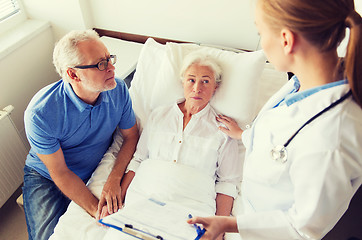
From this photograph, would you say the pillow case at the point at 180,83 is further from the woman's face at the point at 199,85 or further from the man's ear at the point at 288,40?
the man's ear at the point at 288,40

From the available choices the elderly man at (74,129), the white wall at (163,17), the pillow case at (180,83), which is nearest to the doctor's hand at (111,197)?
the elderly man at (74,129)

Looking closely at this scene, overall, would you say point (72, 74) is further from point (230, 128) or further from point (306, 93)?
point (306, 93)

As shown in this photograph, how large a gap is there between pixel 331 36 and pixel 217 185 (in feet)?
3.27

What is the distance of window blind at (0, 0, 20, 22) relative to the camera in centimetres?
186

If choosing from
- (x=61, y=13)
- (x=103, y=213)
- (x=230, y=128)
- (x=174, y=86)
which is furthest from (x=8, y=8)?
(x=230, y=128)

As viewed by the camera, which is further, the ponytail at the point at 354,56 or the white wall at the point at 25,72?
the white wall at the point at 25,72

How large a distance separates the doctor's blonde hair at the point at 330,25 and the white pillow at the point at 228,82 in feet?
2.67

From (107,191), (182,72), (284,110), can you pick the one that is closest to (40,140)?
(107,191)

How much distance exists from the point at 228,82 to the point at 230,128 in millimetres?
303

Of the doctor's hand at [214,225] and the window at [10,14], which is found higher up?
the window at [10,14]

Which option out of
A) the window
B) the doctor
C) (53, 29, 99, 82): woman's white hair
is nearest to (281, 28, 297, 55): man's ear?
the doctor

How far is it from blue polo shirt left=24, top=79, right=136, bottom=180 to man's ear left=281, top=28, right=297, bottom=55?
97cm

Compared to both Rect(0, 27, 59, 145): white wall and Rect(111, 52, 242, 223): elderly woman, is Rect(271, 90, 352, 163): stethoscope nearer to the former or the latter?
Rect(111, 52, 242, 223): elderly woman

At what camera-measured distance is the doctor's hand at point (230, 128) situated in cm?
138
